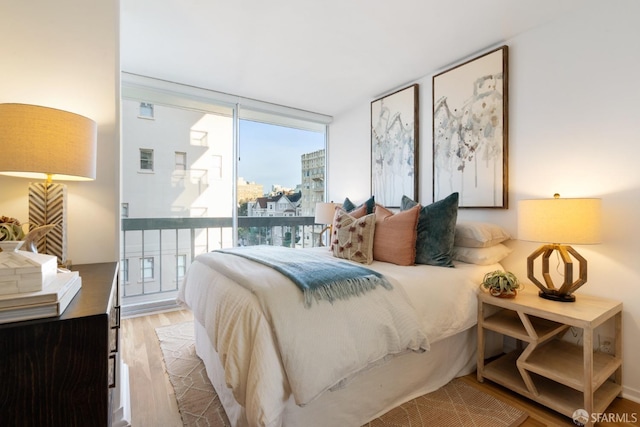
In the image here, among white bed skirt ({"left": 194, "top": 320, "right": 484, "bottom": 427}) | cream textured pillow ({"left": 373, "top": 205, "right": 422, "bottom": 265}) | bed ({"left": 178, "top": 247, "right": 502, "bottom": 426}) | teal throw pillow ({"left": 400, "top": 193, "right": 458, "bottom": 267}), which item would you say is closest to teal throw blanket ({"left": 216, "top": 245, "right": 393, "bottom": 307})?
bed ({"left": 178, "top": 247, "right": 502, "bottom": 426})

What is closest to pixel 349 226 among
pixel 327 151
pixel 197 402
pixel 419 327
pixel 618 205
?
pixel 419 327

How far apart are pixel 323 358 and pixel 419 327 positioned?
23.4 inches

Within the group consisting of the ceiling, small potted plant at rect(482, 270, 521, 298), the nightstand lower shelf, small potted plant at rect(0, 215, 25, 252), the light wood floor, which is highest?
the ceiling

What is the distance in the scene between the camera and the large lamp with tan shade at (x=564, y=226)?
163 cm

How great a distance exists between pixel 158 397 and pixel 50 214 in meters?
1.22

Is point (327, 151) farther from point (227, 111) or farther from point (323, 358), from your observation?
point (323, 358)

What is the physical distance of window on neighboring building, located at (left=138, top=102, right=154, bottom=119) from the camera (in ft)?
10.3

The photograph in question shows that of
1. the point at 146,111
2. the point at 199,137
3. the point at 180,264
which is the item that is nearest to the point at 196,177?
the point at 199,137

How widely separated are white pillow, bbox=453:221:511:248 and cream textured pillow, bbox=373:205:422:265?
1.25ft

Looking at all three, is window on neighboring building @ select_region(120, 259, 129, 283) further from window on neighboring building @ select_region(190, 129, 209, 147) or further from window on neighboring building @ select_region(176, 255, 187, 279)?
window on neighboring building @ select_region(190, 129, 209, 147)

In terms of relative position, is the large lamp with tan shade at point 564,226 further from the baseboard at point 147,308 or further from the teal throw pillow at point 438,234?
the baseboard at point 147,308

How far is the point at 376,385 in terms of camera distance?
5.14 feet

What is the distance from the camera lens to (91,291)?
973mm

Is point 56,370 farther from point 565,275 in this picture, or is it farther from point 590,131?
point 590,131
